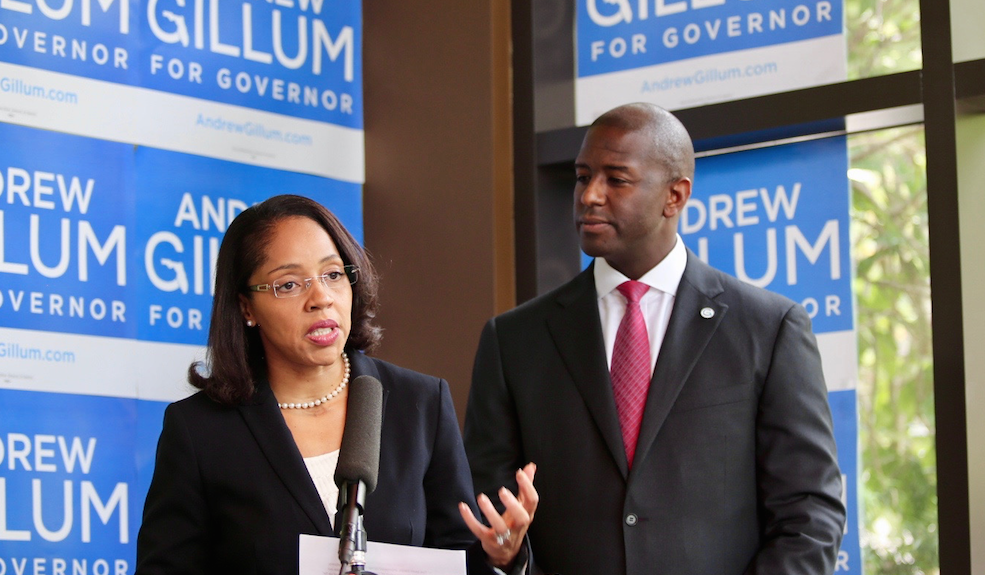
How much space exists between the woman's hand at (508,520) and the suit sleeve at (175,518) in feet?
1.88

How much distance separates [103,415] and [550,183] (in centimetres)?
188

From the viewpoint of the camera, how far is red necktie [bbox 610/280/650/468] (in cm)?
311

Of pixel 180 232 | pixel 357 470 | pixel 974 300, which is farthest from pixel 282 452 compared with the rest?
pixel 974 300

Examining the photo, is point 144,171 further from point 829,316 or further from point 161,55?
point 829,316

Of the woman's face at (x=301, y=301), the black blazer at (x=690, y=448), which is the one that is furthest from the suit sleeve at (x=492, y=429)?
the woman's face at (x=301, y=301)

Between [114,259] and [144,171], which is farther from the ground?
[144,171]

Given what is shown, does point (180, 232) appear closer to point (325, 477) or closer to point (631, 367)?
point (631, 367)

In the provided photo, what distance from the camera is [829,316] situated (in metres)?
4.35

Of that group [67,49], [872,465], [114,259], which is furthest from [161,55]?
[872,465]

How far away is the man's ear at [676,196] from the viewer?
3.25m

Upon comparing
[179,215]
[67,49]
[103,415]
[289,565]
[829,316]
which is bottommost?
[289,565]

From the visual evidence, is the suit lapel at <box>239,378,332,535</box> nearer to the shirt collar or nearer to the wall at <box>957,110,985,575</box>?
the shirt collar

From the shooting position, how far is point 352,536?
189 cm

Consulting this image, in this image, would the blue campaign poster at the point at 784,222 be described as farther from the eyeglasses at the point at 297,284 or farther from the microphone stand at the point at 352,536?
the microphone stand at the point at 352,536
